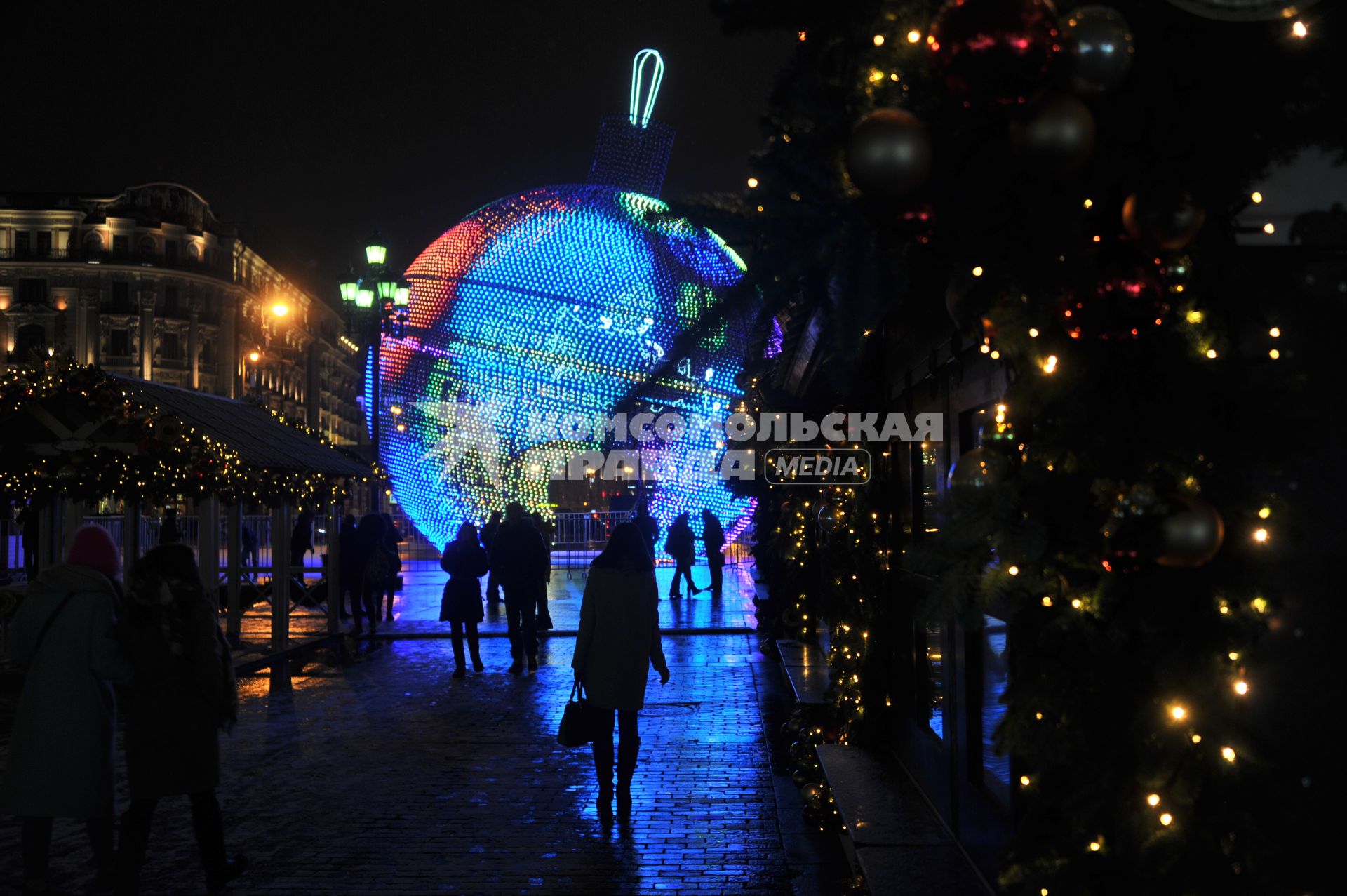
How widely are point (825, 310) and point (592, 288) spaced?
84.1 ft

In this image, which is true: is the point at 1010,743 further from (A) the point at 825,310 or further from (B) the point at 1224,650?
(A) the point at 825,310

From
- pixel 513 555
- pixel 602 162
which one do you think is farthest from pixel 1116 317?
pixel 602 162

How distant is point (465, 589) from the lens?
45.3ft

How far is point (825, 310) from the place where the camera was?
286 cm

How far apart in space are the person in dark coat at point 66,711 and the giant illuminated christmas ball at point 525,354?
20.3 meters

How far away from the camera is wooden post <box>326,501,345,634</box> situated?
648 inches

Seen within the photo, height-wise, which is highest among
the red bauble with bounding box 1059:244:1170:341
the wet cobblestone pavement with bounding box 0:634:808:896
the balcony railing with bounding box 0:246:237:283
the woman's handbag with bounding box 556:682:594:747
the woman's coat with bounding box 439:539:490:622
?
the balcony railing with bounding box 0:246:237:283

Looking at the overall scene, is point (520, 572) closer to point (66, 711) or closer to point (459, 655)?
point (459, 655)

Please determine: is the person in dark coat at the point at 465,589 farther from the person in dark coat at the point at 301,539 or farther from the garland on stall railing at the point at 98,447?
the person in dark coat at the point at 301,539

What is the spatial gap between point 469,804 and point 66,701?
9.39 ft

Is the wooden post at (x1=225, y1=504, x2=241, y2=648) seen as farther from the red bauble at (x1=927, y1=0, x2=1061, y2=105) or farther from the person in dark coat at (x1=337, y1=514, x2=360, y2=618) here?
the red bauble at (x1=927, y1=0, x2=1061, y2=105)

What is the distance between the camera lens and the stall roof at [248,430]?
1281cm

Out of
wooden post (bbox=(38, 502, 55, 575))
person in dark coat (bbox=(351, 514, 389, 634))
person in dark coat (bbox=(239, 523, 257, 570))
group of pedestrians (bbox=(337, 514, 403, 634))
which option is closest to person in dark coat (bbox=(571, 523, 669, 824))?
wooden post (bbox=(38, 502, 55, 575))

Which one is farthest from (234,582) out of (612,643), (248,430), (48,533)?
(612,643)
